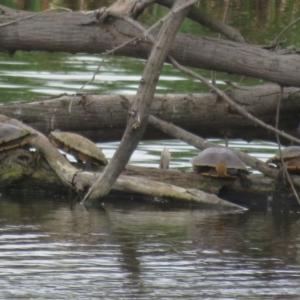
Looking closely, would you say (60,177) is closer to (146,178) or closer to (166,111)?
(146,178)

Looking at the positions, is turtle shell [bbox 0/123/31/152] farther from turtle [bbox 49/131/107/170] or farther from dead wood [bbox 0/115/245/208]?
turtle [bbox 49/131/107/170]

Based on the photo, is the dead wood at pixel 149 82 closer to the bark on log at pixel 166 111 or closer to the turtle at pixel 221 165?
the turtle at pixel 221 165

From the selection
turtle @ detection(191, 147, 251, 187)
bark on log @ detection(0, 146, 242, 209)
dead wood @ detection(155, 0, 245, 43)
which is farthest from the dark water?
dead wood @ detection(155, 0, 245, 43)

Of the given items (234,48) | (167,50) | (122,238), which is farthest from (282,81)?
(122,238)

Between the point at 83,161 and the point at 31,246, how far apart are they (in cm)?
198

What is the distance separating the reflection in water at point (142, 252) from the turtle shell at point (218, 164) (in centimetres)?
36

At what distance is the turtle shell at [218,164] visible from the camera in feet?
25.8

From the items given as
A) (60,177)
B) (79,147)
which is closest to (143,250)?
(60,177)

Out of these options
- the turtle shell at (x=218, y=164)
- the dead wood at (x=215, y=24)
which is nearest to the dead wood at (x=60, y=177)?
the turtle shell at (x=218, y=164)

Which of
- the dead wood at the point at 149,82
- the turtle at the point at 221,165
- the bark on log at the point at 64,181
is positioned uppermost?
the dead wood at the point at 149,82

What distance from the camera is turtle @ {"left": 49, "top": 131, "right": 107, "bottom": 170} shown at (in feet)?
26.5

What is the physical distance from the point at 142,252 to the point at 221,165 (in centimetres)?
166

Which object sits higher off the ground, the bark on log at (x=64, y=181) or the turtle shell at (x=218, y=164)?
the turtle shell at (x=218, y=164)

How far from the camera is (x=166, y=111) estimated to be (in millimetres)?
8836
